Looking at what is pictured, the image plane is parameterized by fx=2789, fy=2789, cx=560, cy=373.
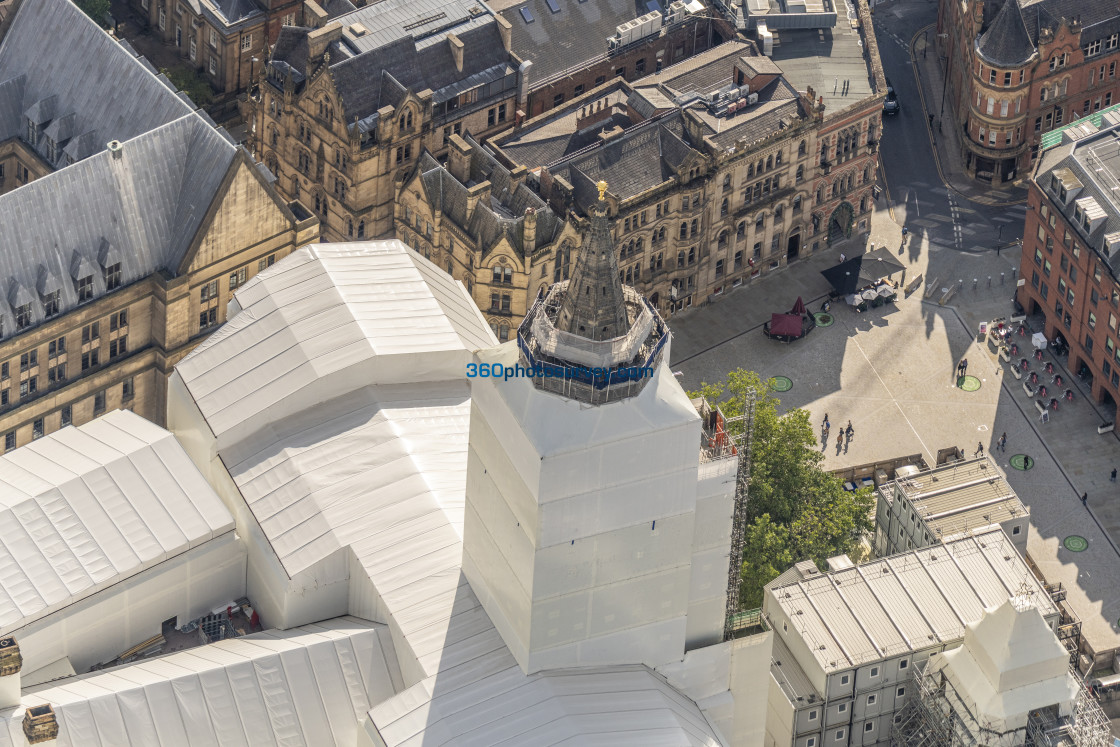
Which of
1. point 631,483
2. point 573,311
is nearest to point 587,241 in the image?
point 573,311

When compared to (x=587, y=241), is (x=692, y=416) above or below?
below

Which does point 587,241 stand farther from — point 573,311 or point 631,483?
point 631,483

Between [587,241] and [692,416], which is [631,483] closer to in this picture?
[692,416]

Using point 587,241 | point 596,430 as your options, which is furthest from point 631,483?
point 587,241

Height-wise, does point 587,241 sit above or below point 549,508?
above
